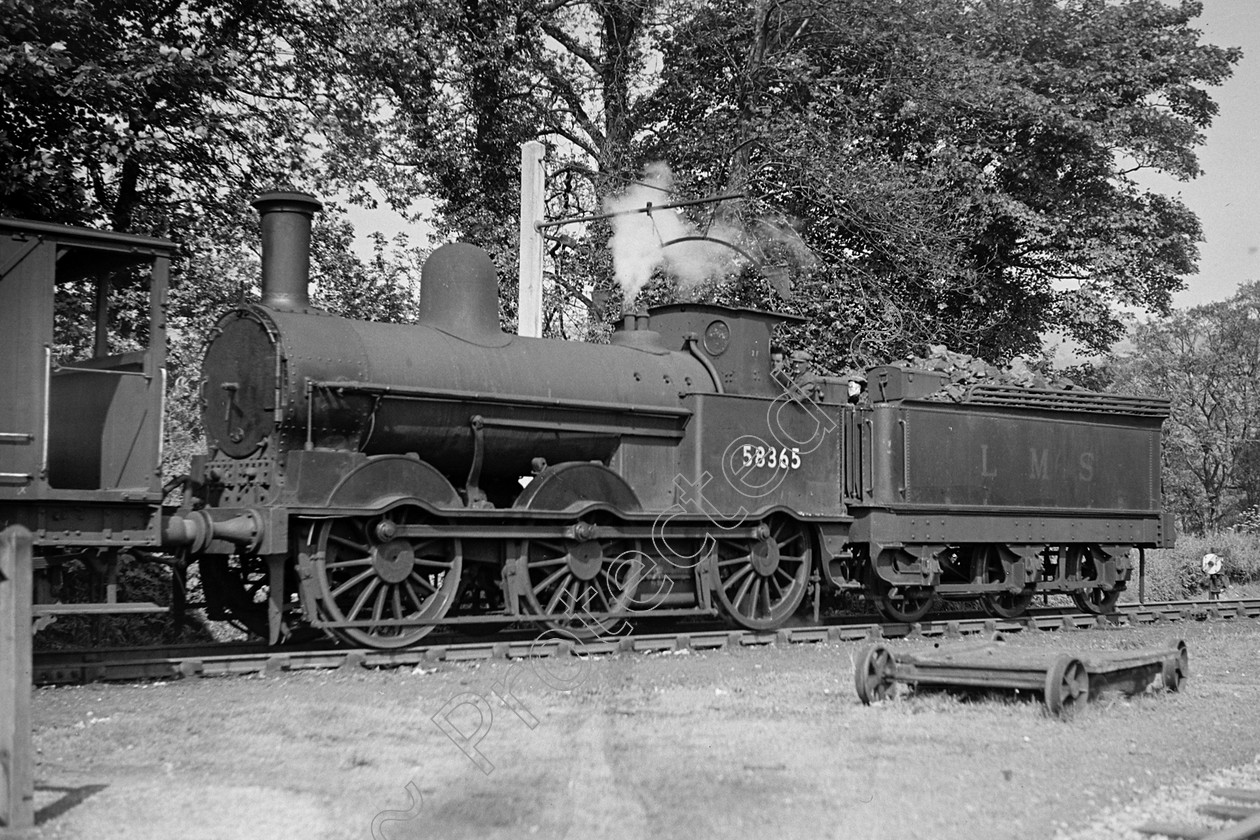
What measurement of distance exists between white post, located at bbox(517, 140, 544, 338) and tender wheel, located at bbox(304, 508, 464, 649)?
4.09 metres

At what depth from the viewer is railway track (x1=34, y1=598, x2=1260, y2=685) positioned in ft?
30.1

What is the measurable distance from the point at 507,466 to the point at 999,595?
693cm

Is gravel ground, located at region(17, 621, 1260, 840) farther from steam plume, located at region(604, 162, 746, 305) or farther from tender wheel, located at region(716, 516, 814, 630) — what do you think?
steam plume, located at region(604, 162, 746, 305)

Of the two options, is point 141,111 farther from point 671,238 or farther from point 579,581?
point 671,238

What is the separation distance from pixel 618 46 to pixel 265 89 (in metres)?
8.88

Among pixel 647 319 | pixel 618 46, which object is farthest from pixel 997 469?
pixel 618 46

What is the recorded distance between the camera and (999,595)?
614 inches

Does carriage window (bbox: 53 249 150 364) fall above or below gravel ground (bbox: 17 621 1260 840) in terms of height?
above

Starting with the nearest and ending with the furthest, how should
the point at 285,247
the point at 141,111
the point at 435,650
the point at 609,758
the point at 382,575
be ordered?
the point at 609,758 < the point at 435,650 < the point at 382,575 < the point at 285,247 < the point at 141,111

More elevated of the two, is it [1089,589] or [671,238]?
[671,238]

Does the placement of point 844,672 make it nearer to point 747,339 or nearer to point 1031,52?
point 747,339

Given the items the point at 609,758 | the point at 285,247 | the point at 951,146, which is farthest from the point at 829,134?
the point at 609,758

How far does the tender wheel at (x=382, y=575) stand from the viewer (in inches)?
403

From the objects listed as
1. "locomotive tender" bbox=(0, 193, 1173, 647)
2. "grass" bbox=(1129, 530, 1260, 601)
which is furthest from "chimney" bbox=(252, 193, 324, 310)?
"grass" bbox=(1129, 530, 1260, 601)
